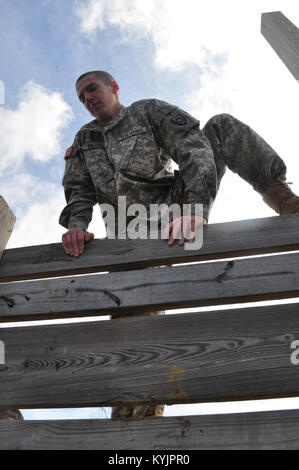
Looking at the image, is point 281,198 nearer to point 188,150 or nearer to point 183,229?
point 188,150

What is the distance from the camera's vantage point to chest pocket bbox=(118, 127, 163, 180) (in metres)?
2.67

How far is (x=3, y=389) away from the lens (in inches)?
65.0

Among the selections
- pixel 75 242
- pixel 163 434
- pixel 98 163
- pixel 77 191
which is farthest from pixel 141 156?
pixel 163 434

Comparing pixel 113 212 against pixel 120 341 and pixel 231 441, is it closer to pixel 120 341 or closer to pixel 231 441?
pixel 120 341

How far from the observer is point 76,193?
2.92 meters

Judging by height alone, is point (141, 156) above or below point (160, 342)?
above

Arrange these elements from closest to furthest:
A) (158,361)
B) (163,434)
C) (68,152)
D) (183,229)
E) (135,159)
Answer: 1. (163,434)
2. (158,361)
3. (183,229)
4. (135,159)
5. (68,152)

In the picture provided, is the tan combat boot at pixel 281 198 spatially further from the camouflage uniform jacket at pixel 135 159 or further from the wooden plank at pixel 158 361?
the wooden plank at pixel 158 361

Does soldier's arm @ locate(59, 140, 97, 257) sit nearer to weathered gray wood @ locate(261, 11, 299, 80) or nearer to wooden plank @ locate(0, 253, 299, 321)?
wooden plank @ locate(0, 253, 299, 321)

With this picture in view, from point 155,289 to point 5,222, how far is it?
3.54ft

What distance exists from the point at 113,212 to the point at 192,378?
5.08ft

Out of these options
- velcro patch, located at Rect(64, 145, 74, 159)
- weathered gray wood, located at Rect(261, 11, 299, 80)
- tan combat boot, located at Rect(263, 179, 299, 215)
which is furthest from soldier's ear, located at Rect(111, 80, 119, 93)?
tan combat boot, located at Rect(263, 179, 299, 215)

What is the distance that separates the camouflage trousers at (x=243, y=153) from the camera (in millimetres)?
2486
